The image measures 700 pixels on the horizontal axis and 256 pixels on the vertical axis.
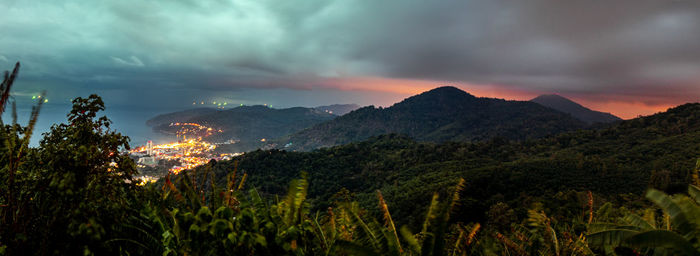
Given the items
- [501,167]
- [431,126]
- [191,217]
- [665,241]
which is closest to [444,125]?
[431,126]

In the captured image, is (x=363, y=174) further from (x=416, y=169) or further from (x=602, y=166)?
(x=602, y=166)

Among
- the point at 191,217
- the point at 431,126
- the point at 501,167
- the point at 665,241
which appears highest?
the point at 431,126

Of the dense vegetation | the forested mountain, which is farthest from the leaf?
the forested mountain

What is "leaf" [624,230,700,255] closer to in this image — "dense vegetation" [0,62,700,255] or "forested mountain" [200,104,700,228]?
"dense vegetation" [0,62,700,255]

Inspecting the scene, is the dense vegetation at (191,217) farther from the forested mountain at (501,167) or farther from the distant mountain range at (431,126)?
the distant mountain range at (431,126)

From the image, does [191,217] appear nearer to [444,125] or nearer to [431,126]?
[444,125]
